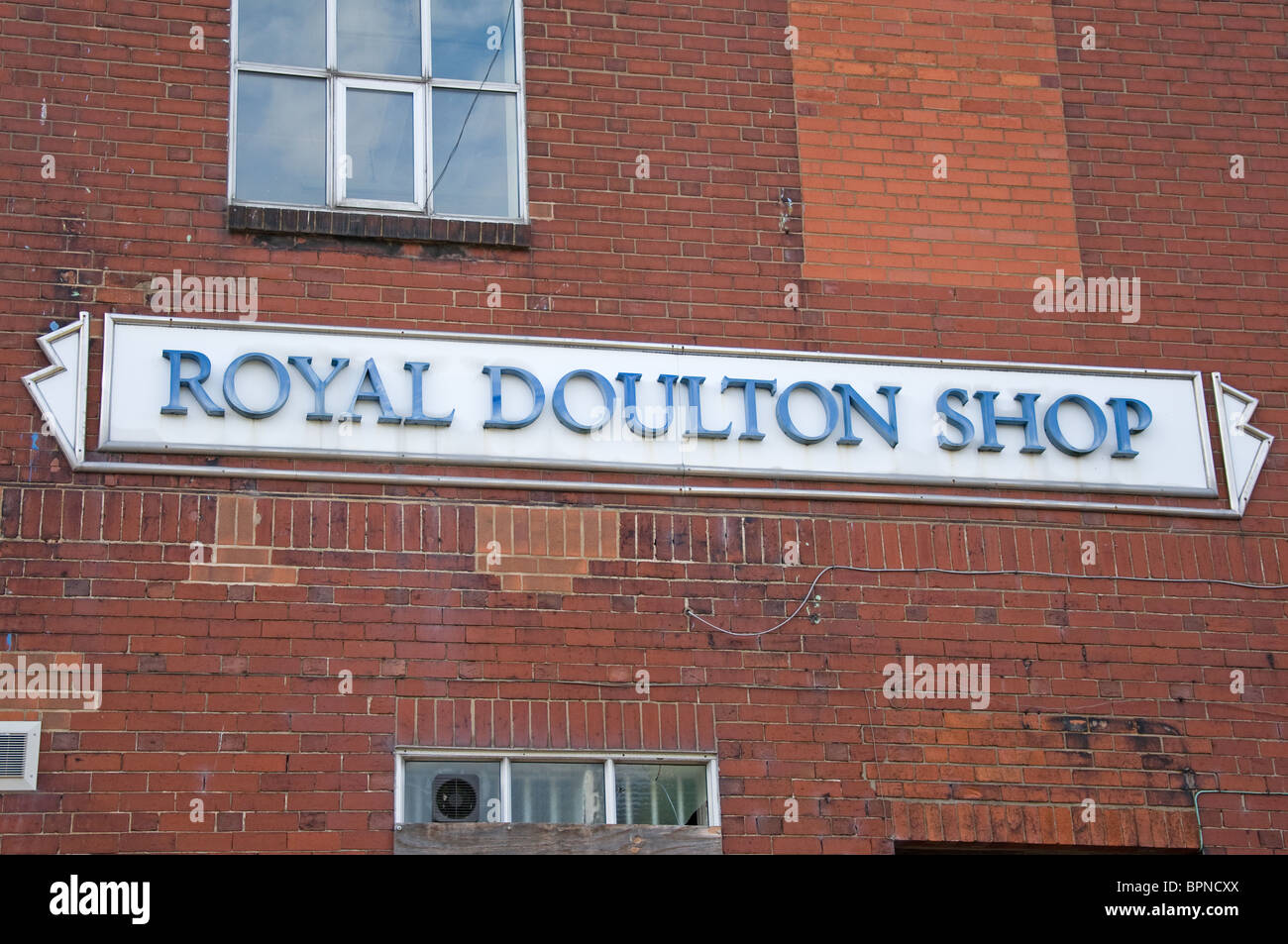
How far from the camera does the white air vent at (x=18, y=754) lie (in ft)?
26.5

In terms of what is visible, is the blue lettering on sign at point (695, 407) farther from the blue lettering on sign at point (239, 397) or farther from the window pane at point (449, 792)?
the window pane at point (449, 792)

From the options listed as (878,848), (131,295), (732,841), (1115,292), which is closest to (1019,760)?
(878,848)

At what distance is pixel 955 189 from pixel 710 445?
2123 millimetres

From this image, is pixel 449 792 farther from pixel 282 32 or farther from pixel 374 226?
pixel 282 32

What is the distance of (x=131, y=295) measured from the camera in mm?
9031

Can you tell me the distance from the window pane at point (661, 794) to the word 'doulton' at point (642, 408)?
1511mm

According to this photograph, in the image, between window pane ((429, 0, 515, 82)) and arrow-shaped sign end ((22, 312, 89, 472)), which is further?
window pane ((429, 0, 515, 82))

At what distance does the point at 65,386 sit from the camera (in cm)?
877

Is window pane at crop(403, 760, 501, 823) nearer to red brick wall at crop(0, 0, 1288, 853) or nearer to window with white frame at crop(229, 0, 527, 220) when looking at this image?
red brick wall at crop(0, 0, 1288, 853)

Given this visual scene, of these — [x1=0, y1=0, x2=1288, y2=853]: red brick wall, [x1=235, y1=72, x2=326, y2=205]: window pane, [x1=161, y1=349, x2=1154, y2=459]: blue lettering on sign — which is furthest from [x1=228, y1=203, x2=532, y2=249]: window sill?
[x1=161, y1=349, x2=1154, y2=459]: blue lettering on sign

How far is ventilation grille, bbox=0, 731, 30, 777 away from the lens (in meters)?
8.10

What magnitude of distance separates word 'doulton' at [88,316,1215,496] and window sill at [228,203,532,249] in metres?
0.55

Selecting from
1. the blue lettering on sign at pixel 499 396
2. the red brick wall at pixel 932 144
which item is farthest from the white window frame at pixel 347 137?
the red brick wall at pixel 932 144

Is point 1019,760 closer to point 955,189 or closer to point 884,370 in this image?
point 884,370
